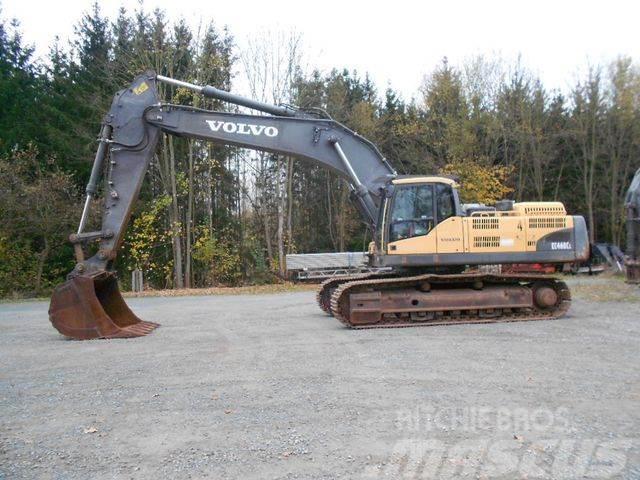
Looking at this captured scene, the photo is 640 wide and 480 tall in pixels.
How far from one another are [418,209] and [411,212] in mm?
141

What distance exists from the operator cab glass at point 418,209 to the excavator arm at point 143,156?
0.65m

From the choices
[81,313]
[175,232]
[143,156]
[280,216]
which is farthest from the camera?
[280,216]

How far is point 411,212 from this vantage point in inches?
425

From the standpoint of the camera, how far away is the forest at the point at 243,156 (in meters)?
25.4

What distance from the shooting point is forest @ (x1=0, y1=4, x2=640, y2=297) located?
2544 centimetres

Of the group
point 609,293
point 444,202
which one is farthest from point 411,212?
point 609,293

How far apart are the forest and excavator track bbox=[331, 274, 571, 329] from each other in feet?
54.9

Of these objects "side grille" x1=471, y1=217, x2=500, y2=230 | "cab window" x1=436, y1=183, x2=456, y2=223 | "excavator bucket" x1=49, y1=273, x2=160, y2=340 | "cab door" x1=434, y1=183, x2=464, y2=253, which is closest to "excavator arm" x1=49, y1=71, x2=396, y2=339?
"excavator bucket" x1=49, y1=273, x2=160, y2=340

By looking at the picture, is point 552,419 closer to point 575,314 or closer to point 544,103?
point 575,314

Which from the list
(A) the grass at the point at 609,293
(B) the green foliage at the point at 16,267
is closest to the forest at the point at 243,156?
(B) the green foliage at the point at 16,267

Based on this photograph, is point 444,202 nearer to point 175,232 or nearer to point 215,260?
point 175,232

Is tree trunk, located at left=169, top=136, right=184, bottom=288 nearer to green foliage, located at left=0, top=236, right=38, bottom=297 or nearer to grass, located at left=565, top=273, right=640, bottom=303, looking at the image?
green foliage, located at left=0, top=236, right=38, bottom=297

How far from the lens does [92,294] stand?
31.9 ft

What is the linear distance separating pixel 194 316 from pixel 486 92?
83.6 ft
